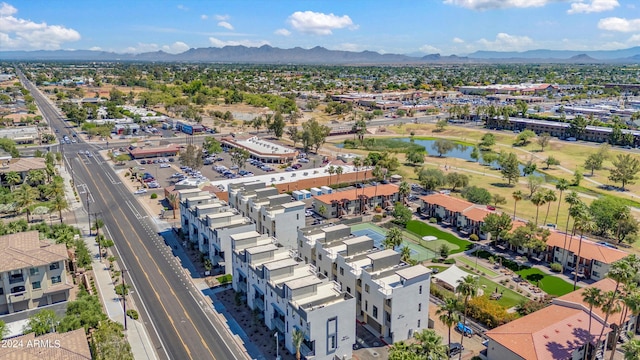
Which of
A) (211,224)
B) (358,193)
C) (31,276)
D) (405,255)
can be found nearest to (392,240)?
(405,255)

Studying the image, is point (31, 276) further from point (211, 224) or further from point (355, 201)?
point (355, 201)

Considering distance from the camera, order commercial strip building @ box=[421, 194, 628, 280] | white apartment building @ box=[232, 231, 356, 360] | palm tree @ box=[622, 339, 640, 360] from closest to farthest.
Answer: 1. palm tree @ box=[622, 339, 640, 360]
2. white apartment building @ box=[232, 231, 356, 360]
3. commercial strip building @ box=[421, 194, 628, 280]

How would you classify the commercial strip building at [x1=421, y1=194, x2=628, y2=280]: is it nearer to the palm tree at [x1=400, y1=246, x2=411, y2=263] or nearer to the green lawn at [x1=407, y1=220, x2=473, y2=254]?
the green lawn at [x1=407, y1=220, x2=473, y2=254]

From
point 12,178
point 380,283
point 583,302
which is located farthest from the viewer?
point 12,178

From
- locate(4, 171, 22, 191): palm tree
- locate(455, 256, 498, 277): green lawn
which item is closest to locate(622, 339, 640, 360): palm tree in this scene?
locate(455, 256, 498, 277): green lawn

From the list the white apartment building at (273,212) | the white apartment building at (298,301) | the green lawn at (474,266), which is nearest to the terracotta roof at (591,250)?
the green lawn at (474,266)

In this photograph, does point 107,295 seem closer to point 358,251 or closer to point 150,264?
point 150,264
